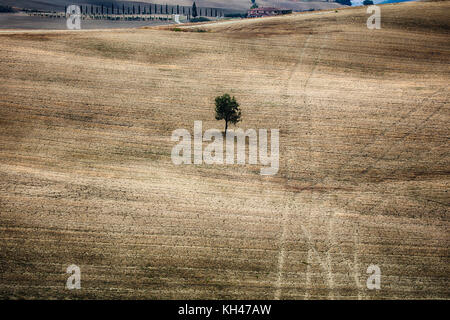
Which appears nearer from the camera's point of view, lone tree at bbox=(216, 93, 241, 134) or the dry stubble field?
the dry stubble field

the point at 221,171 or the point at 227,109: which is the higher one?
the point at 227,109

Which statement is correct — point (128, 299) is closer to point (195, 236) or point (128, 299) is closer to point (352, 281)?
point (195, 236)

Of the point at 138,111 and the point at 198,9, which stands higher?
the point at 198,9

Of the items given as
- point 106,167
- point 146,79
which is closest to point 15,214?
point 106,167

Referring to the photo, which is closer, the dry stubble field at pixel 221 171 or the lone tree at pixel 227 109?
the dry stubble field at pixel 221 171
